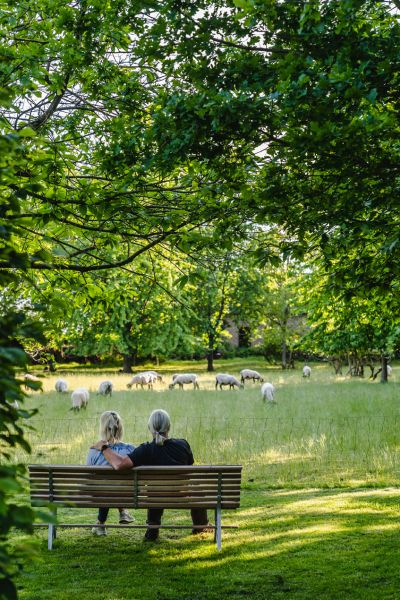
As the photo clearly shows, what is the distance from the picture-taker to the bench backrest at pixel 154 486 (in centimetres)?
760

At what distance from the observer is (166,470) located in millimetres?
7547

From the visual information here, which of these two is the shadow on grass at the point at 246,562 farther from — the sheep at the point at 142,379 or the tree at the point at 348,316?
the sheep at the point at 142,379

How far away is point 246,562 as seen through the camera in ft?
24.6

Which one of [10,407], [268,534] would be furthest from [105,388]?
[10,407]

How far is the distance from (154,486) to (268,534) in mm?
1861

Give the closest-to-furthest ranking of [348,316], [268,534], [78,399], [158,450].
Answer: [158,450] < [268,534] < [348,316] < [78,399]

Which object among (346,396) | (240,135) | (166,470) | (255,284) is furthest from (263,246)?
(255,284)

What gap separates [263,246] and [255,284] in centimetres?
5389

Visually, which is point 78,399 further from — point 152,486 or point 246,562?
point 246,562

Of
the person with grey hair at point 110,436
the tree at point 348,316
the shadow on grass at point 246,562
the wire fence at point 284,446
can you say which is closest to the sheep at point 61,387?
the tree at point 348,316

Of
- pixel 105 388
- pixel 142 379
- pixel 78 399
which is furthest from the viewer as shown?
pixel 142 379

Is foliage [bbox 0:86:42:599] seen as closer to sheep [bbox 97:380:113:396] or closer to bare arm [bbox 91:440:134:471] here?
bare arm [bbox 91:440:134:471]

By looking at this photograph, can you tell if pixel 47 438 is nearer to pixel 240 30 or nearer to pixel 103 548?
pixel 103 548

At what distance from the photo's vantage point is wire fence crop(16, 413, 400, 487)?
42.8 feet
